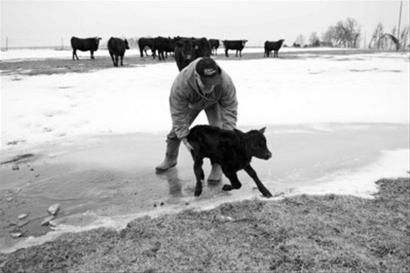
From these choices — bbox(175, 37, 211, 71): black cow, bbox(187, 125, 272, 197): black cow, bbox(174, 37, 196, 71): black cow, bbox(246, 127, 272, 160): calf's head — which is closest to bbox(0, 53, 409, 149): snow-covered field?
bbox(174, 37, 196, 71): black cow

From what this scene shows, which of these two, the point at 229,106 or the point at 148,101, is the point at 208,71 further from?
the point at 148,101

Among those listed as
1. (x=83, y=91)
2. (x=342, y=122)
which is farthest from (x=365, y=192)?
(x=83, y=91)

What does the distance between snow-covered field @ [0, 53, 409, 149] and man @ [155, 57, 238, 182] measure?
310 centimetres

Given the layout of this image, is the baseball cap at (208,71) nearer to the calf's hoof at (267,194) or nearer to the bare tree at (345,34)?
the calf's hoof at (267,194)

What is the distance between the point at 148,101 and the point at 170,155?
17.9ft

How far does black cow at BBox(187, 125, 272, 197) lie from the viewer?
3648 mm

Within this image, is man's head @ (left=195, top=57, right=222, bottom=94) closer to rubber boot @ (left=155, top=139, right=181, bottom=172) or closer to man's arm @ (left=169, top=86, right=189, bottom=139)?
man's arm @ (left=169, top=86, right=189, bottom=139)

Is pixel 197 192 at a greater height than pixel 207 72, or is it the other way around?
pixel 207 72

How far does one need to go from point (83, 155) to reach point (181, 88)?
2.67 meters

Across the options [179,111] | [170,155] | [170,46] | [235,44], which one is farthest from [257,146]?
[235,44]

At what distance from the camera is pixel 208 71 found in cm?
364

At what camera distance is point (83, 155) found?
19.6ft

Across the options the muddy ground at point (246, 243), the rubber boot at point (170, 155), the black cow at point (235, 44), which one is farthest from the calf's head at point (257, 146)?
the black cow at point (235, 44)

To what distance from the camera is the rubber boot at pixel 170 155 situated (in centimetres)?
518
